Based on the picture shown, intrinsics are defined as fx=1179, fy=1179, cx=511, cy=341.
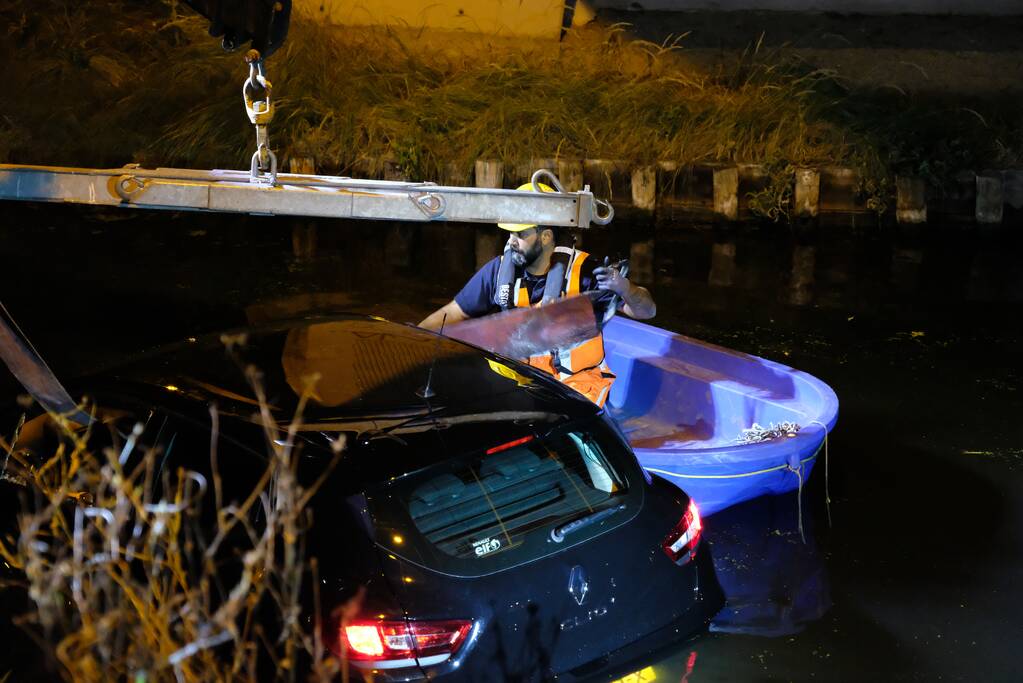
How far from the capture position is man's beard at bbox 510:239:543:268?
6156 mm

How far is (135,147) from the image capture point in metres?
14.2

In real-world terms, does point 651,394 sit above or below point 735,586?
above

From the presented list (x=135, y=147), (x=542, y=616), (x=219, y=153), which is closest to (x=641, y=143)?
(x=219, y=153)

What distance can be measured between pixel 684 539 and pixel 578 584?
1.84 feet

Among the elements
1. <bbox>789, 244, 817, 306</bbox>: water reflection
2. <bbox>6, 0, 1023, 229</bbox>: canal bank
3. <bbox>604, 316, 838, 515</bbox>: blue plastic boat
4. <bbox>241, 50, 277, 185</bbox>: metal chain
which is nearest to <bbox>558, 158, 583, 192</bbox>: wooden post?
<bbox>6, 0, 1023, 229</bbox>: canal bank

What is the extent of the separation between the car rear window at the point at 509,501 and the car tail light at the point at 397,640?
0.67 ft

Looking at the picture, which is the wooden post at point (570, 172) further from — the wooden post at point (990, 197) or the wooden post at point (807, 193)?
the wooden post at point (990, 197)

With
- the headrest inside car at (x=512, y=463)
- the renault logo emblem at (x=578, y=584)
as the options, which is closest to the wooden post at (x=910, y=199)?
the headrest inside car at (x=512, y=463)

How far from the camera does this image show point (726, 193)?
12.7 metres

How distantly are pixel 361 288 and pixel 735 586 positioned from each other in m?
5.99

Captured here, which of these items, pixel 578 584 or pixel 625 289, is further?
pixel 625 289

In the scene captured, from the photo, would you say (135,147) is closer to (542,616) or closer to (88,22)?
(88,22)

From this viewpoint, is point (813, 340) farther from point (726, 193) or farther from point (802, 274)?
point (726, 193)

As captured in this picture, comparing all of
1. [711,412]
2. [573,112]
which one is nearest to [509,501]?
[711,412]
